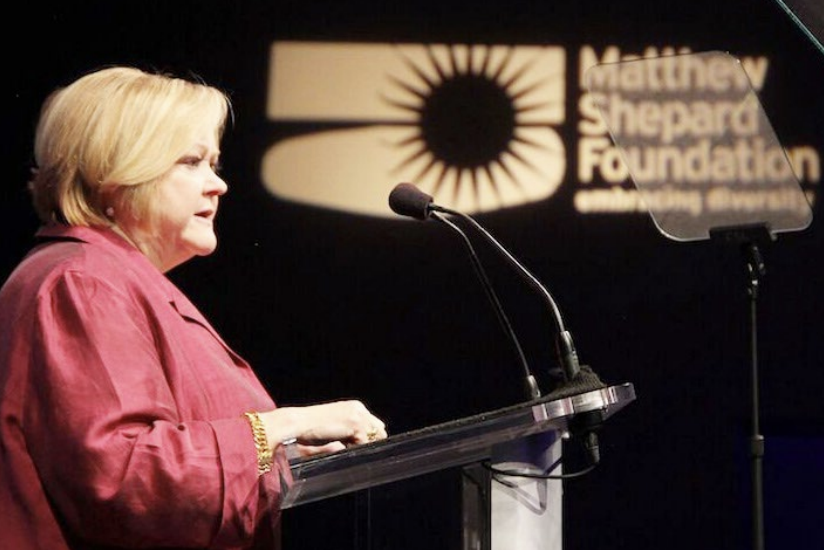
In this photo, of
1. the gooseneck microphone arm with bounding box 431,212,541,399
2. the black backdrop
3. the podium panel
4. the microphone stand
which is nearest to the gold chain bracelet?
the podium panel

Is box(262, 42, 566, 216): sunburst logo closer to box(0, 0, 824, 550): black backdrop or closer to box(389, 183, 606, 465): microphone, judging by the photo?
box(0, 0, 824, 550): black backdrop

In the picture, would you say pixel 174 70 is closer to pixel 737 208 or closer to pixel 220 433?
pixel 737 208

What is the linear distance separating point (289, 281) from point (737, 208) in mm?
1351

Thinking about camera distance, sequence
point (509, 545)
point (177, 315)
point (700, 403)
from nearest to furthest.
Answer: point (509, 545) → point (177, 315) → point (700, 403)

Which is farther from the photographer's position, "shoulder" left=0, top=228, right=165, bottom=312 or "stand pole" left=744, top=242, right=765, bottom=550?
"stand pole" left=744, top=242, right=765, bottom=550

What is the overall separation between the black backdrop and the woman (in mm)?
1640

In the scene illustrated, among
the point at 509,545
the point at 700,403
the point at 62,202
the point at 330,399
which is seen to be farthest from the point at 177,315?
the point at 700,403

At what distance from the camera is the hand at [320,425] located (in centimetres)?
166

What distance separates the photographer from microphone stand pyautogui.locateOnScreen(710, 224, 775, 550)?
230cm

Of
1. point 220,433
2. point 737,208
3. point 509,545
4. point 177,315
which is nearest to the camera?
point 509,545

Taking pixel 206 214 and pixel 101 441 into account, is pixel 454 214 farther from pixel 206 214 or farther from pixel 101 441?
pixel 101 441

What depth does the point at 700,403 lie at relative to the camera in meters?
3.50

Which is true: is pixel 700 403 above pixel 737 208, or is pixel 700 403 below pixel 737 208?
below

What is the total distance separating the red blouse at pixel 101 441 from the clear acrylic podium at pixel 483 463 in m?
0.11
